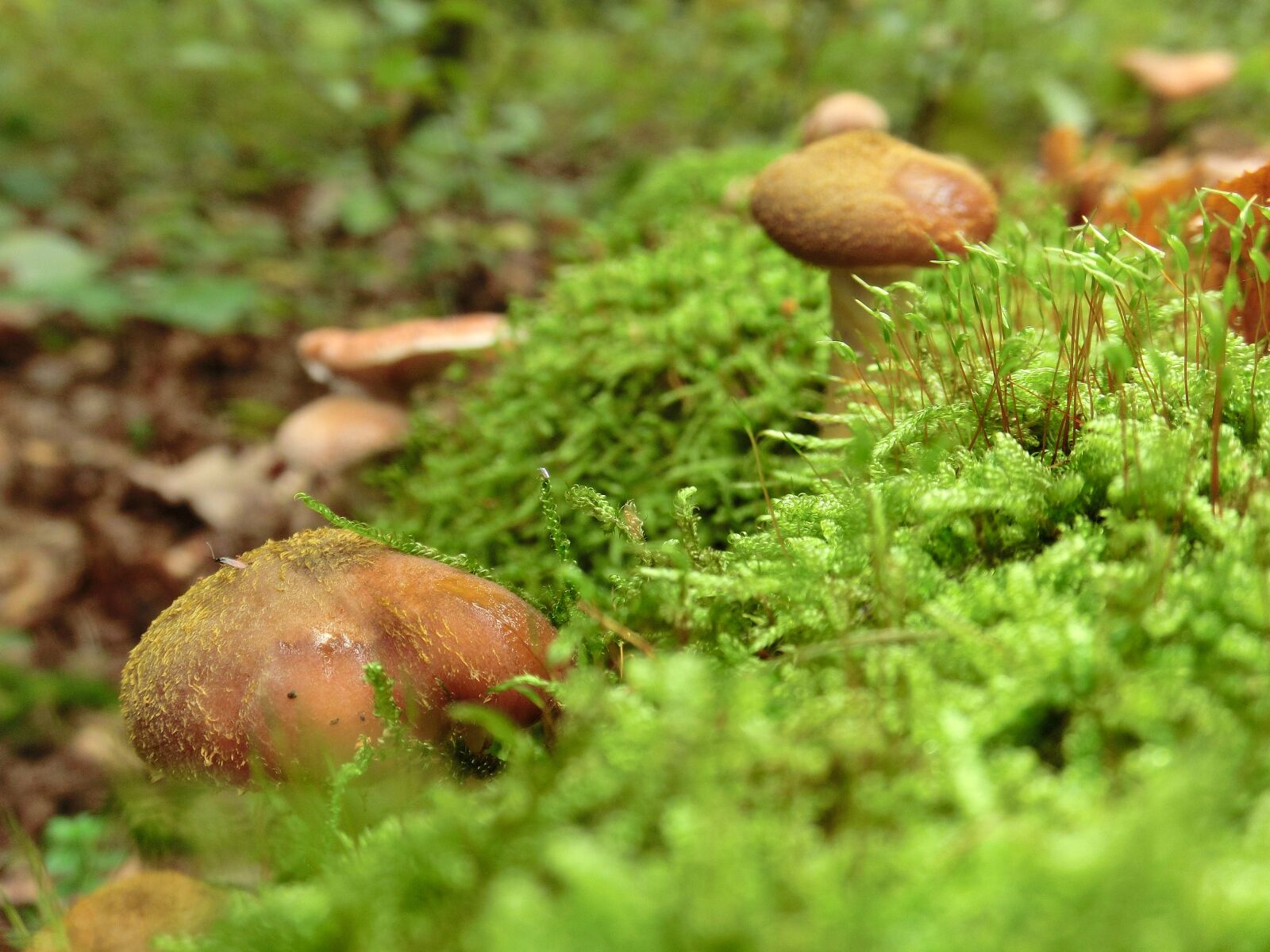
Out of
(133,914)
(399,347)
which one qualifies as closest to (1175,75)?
(399,347)

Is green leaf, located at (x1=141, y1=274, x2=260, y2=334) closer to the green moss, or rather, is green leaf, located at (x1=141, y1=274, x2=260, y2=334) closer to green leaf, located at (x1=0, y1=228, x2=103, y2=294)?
green leaf, located at (x1=0, y1=228, x2=103, y2=294)

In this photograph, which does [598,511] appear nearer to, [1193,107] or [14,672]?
[14,672]

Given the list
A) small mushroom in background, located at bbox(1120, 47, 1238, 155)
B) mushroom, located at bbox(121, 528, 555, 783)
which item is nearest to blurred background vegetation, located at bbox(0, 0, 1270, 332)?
small mushroom in background, located at bbox(1120, 47, 1238, 155)

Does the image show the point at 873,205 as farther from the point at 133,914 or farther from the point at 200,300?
the point at 200,300

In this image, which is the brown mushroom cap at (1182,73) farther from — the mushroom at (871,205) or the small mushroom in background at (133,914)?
the small mushroom in background at (133,914)

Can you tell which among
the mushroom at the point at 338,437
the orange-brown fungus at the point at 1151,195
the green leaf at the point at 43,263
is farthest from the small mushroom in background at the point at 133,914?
the green leaf at the point at 43,263
